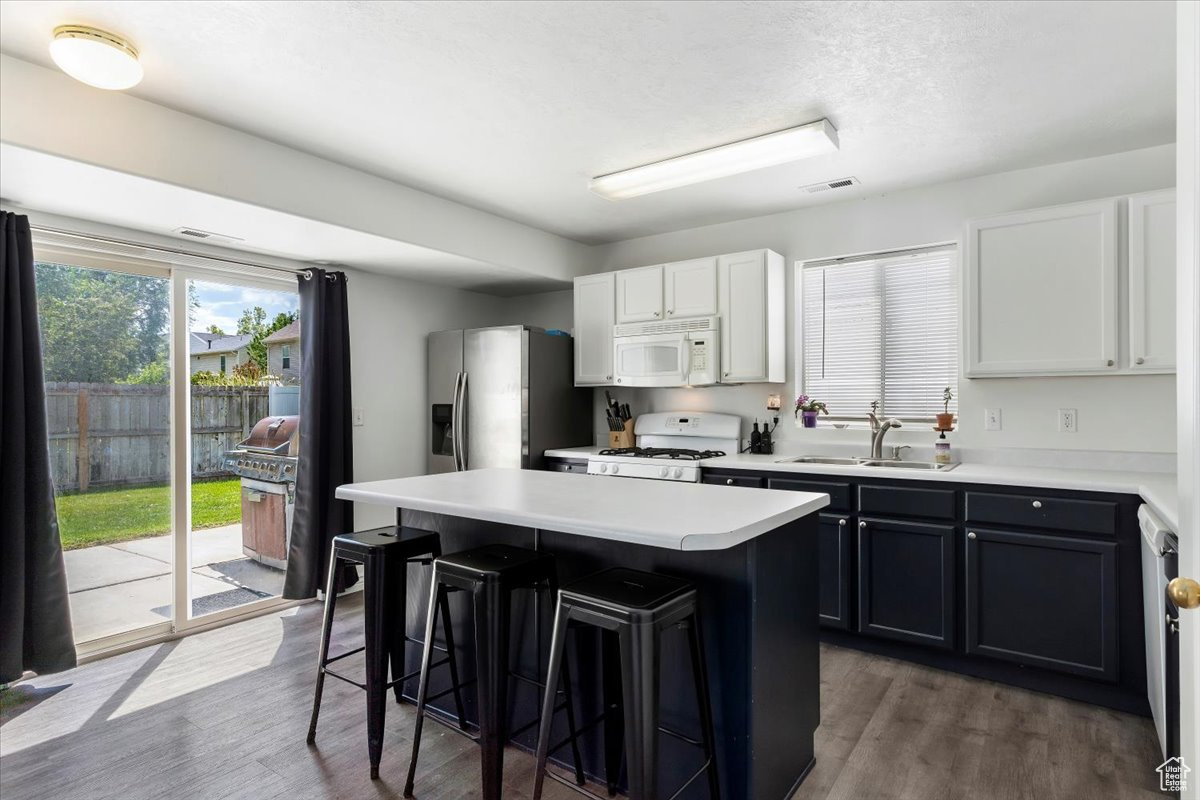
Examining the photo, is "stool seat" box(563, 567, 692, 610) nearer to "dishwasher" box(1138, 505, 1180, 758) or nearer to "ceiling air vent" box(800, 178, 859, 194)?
"dishwasher" box(1138, 505, 1180, 758)

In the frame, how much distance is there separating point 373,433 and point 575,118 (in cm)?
266

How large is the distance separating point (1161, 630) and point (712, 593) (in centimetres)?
161

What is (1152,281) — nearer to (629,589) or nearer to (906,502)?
(906,502)

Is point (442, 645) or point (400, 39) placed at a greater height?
point (400, 39)

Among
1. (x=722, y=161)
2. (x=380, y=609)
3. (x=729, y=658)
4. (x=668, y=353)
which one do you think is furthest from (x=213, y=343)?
(x=729, y=658)

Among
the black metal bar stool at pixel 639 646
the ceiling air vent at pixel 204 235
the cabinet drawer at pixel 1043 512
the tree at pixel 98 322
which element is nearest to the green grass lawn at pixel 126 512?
the tree at pixel 98 322

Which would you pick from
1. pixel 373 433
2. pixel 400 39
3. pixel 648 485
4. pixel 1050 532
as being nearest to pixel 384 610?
pixel 648 485

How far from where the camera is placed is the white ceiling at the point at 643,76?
198cm

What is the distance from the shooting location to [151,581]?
3375mm

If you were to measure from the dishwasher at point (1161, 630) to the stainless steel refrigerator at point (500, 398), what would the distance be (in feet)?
10.4

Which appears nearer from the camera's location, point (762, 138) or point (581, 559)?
point (581, 559)

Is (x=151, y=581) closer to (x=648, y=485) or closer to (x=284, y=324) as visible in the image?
(x=284, y=324)

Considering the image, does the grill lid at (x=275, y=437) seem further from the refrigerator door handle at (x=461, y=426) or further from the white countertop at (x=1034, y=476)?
the white countertop at (x=1034, y=476)

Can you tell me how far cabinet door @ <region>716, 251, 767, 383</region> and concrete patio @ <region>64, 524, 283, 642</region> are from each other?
3.18 metres
